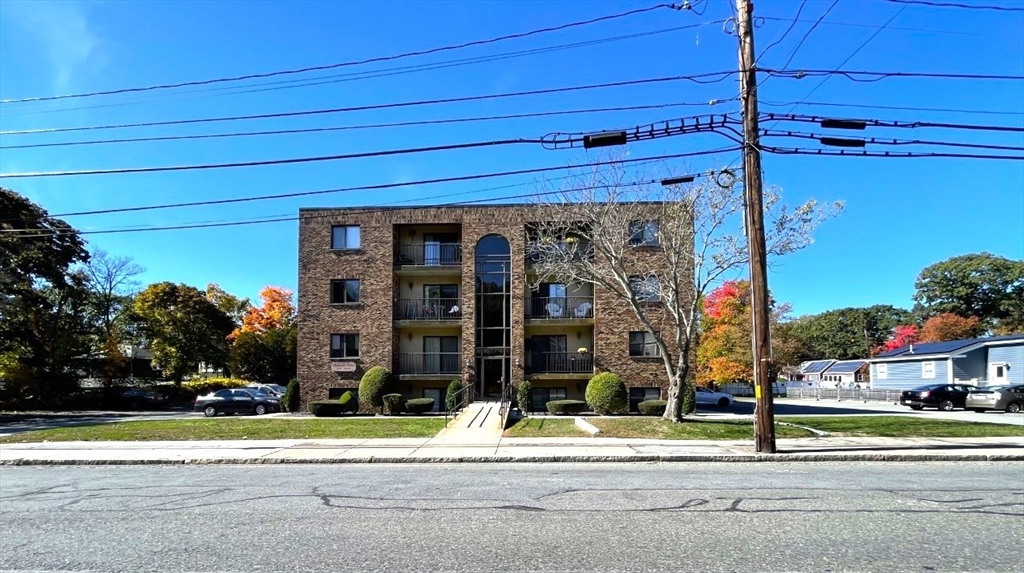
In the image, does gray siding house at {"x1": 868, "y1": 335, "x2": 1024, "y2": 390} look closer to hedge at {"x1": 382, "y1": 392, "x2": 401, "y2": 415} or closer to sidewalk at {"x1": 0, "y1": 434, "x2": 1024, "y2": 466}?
sidewalk at {"x1": 0, "y1": 434, "x2": 1024, "y2": 466}

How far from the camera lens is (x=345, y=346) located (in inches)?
1189

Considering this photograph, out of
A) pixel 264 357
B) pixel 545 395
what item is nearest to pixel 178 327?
pixel 264 357

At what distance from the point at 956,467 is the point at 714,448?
14.7ft

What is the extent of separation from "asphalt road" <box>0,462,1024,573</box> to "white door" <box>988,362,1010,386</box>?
116ft

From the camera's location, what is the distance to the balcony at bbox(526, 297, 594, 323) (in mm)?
29828

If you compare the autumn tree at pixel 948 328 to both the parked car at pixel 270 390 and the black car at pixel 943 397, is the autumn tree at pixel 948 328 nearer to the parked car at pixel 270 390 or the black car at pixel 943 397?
the black car at pixel 943 397

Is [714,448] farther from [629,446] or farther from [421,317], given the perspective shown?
[421,317]

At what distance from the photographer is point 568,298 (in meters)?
30.0

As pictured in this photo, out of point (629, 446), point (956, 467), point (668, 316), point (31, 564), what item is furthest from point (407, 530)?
point (668, 316)

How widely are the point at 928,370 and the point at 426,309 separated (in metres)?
36.0

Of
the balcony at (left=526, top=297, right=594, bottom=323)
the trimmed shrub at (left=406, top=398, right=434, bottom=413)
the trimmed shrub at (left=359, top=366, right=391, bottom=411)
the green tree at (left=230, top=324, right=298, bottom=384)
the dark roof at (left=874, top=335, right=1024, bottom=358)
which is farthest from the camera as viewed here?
the green tree at (left=230, top=324, right=298, bottom=384)

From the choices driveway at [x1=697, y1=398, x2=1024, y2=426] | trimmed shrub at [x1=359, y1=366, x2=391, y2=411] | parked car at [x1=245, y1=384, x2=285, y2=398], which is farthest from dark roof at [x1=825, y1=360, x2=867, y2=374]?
parked car at [x1=245, y1=384, x2=285, y2=398]

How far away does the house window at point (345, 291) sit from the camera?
30344mm

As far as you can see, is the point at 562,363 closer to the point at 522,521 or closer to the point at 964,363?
the point at 522,521
